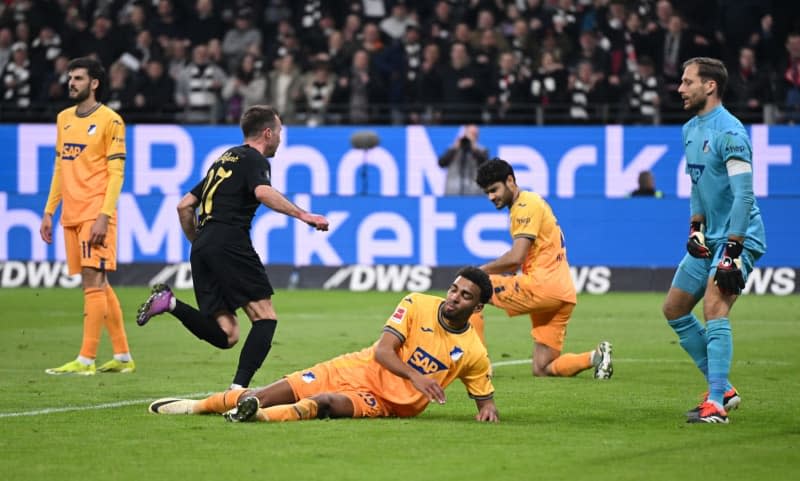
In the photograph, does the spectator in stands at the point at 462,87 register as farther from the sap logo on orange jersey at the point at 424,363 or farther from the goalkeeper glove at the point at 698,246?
the sap logo on orange jersey at the point at 424,363

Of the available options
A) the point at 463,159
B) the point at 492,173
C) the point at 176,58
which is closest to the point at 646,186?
the point at 463,159

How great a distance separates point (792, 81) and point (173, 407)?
1636cm

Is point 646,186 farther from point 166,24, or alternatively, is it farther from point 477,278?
point 477,278

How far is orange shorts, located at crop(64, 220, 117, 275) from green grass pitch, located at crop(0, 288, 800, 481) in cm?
96

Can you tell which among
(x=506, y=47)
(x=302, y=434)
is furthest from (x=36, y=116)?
(x=302, y=434)

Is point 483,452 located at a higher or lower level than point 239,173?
lower

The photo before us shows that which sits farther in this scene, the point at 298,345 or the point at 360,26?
the point at 360,26

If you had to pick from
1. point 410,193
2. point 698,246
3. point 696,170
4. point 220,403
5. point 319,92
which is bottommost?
point 220,403

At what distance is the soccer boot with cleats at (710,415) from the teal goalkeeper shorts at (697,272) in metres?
0.77

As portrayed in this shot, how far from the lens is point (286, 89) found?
24.4 m

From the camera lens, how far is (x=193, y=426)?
27.6 feet

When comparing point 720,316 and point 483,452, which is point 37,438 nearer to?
point 483,452

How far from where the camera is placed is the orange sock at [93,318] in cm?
1186

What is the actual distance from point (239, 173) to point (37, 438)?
8.00 feet
